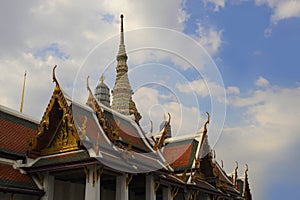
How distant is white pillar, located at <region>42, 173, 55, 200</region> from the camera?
13.5 meters

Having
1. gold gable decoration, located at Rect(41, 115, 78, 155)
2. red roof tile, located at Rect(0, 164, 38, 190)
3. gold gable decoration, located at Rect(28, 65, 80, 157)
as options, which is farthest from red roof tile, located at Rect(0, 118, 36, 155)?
gold gable decoration, located at Rect(41, 115, 78, 155)

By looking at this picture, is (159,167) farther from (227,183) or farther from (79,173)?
(227,183)

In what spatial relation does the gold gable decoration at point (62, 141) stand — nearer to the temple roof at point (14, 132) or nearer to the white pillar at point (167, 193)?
the temple roof at point (14, 132)

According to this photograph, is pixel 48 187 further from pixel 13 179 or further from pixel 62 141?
pixel 62 141

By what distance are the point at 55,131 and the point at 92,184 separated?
2682mm

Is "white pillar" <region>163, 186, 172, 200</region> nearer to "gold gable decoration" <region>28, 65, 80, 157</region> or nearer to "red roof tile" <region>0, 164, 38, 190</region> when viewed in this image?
"gold gable decoration" <region>28, 65, 80, 157</region>

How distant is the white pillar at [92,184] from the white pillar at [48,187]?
1.63 meters

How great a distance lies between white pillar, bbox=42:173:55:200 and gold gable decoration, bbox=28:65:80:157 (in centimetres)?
85

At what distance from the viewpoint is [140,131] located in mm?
20484

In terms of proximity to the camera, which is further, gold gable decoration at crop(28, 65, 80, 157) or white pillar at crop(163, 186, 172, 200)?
white pillar at crop(163, 186, 172, 200)

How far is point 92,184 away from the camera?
12.6 m

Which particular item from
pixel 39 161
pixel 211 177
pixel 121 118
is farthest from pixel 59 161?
pixel 211 177

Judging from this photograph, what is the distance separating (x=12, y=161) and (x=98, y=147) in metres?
3.31

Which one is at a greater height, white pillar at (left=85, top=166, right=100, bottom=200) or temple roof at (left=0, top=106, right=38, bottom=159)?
temple roof at (left=0, top=106, right=38, bottom=159)
